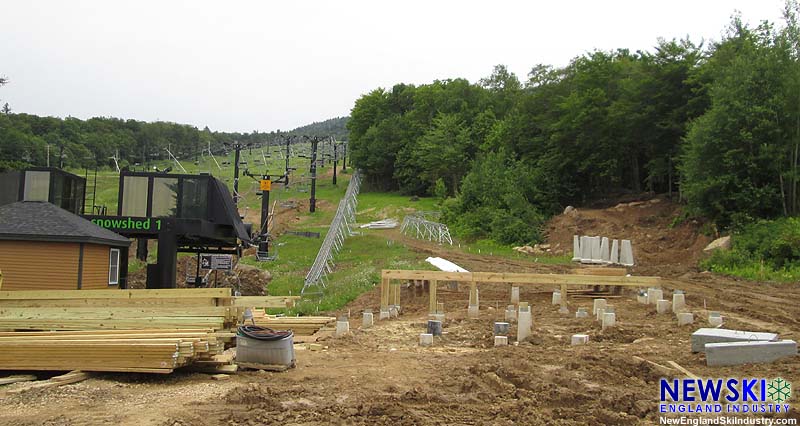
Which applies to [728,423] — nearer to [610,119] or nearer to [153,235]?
[153,235]

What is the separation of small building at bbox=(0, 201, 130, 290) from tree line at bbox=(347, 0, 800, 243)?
26157 millimetres

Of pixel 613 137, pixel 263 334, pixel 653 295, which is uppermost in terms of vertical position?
pixel 613 137

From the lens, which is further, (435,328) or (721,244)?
(721,244)

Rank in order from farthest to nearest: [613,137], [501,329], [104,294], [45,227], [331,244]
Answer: [613,137], [331,244], [45,227], [501,329], [104,294]

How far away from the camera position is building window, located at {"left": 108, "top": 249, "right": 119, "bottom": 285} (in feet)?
67.2

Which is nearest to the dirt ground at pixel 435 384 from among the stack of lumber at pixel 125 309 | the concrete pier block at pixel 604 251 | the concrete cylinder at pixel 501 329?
the concrete cylinder at pixel 501 329

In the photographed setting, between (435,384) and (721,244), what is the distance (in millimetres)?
24442

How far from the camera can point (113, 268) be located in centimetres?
2077

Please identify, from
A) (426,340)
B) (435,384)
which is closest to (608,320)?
(426,340)

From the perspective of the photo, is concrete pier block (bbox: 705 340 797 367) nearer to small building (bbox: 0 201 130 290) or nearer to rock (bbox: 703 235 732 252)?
Answer: small building (bbox: 0 201 130 290)

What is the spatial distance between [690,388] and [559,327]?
6.15 m

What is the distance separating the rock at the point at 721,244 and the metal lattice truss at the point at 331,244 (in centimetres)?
1641

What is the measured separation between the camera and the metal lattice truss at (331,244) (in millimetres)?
27553

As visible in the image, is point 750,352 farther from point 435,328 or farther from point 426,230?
point 426,230
